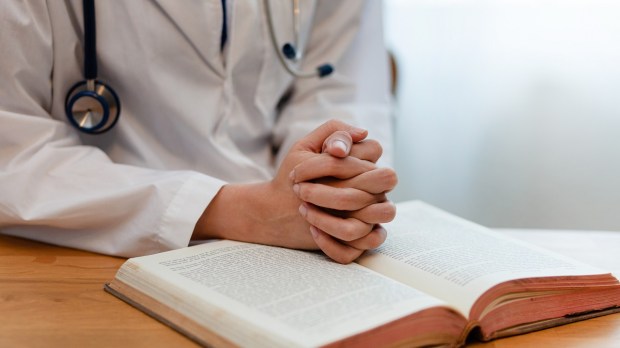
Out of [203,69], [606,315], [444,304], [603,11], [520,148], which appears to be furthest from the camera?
[520,148]

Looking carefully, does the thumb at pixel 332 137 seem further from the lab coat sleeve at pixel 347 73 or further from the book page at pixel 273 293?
the lab coat sleeve at pixel 347 73

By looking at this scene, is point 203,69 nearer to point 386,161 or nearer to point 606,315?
point 386,161

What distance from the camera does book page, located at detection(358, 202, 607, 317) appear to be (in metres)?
0.66

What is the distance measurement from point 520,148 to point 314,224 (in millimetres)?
1217

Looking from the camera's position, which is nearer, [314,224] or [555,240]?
[314,224]

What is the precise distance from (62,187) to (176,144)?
8.6 inches

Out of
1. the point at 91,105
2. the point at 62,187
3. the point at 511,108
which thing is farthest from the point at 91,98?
the point at 511,108

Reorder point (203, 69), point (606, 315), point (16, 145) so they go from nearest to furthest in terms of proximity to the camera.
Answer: point (606, 315) → point (16, 145) → point (203, 69)

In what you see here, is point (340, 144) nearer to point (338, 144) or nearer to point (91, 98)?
point (338, 144)

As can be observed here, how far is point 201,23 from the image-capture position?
1006 mm

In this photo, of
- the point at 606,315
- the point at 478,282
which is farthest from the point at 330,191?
the point at 606,315

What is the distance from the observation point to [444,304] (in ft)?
1.98

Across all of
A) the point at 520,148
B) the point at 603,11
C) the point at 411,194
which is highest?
the point at 603,11

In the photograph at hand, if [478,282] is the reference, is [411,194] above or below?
below
